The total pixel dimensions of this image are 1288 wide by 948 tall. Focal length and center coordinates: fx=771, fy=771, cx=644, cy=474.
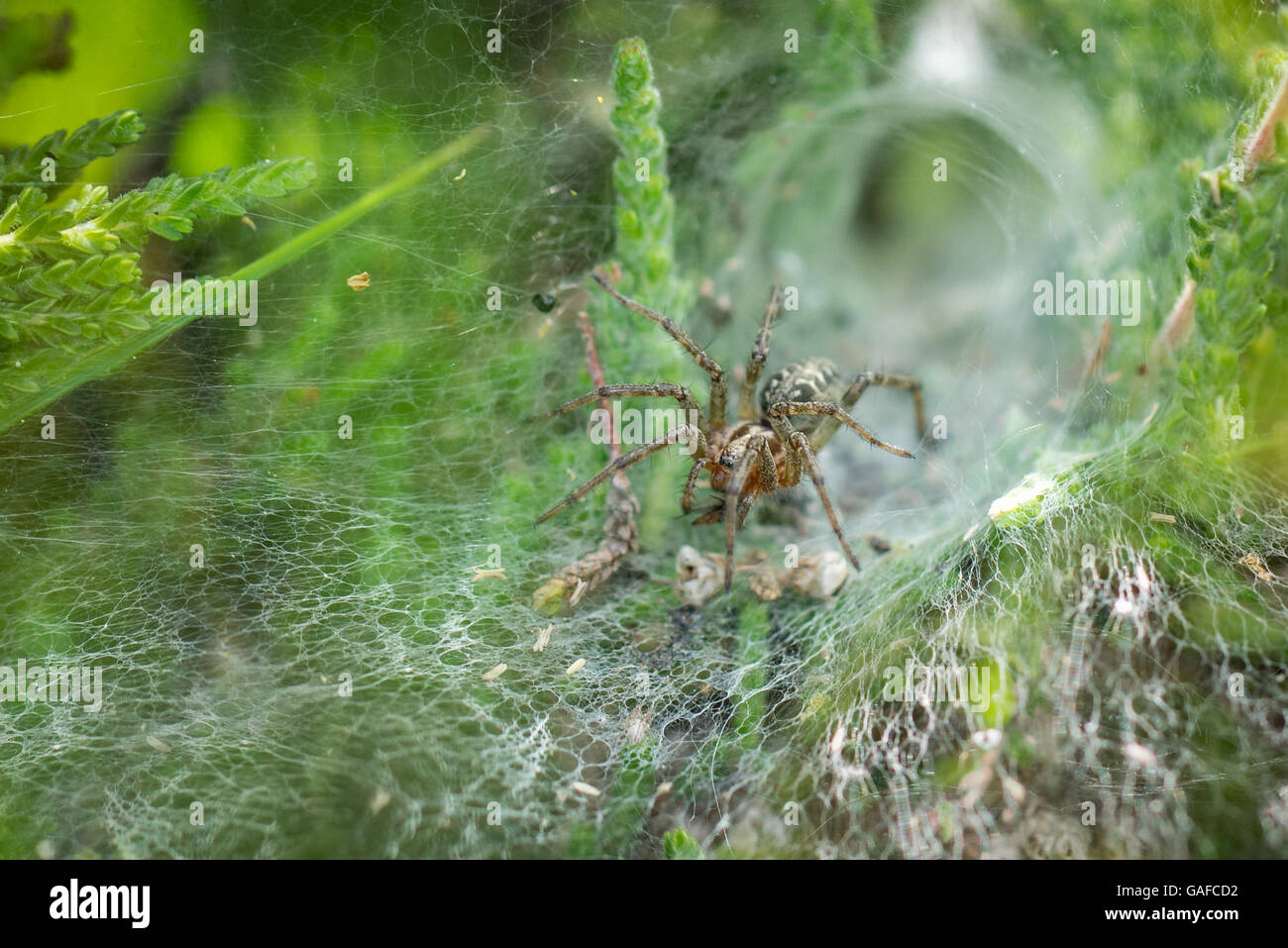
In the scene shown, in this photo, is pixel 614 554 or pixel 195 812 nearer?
pixel 195 812

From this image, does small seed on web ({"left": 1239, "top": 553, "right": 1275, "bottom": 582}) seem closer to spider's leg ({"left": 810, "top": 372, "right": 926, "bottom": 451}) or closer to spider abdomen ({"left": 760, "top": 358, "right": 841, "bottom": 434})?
spider's leg ({"left": 810, "top": 372, "right": 926, "bottom": 451})

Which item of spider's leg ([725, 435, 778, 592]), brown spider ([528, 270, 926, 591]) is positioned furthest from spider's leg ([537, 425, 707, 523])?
spider's leg ([725, 435, 778, 592])

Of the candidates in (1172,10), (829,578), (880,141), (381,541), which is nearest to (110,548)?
(381,541)

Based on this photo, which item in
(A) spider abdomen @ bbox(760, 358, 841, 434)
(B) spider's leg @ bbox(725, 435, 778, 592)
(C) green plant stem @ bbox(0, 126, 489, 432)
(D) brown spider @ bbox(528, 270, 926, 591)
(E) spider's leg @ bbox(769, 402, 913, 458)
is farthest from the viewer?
(A) spider abdomen @ bbox(760, 358, 841, 434)

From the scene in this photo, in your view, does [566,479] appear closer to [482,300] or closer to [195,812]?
[482,300]

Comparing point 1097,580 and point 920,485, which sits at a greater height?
point 920,485
